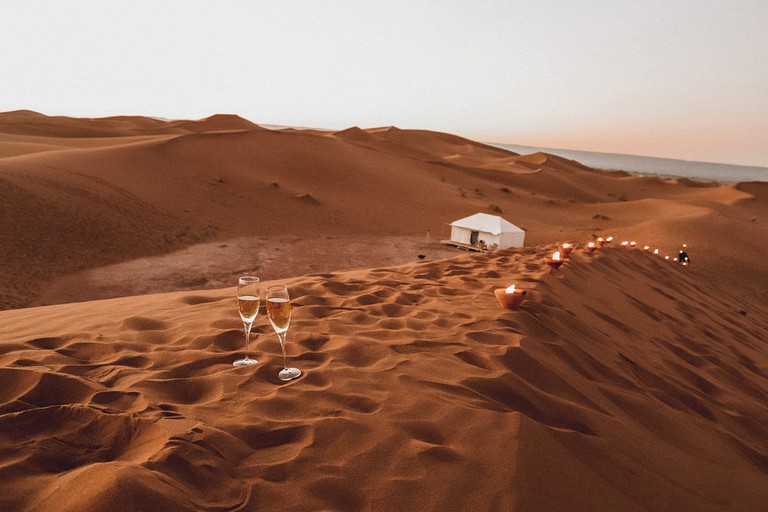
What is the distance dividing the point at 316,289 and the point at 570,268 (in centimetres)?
356

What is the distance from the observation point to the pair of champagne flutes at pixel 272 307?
226 cm

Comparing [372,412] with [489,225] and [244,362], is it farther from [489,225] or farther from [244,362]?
→ [489,225]

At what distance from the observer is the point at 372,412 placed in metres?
2.01

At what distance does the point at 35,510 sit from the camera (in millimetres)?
1212

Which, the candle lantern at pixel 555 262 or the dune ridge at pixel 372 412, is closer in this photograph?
the dune ridge at pixel 372 412

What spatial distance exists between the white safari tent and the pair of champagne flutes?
13943 mm

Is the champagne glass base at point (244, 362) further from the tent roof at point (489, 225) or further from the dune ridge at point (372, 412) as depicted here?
the tent roof at point (489, 225)

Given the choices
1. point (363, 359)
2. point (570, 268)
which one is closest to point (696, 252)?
point (570, 268)

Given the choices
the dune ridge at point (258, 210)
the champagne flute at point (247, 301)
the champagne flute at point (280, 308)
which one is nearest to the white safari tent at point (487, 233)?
the dune ridge at point (258, 210)

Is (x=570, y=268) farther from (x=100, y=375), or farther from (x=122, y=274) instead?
(x=122, y=274)

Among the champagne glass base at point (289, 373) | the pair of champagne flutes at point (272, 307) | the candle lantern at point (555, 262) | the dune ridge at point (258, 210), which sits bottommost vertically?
the dune ridge at point (258, 210)

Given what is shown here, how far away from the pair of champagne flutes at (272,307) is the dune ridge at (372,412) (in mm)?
85

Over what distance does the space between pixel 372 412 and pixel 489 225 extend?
48.0 ft

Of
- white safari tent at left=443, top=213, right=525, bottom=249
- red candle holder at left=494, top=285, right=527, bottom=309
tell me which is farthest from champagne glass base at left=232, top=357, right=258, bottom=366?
white safari tent at left=443, top=213, right=525, bottom=249
